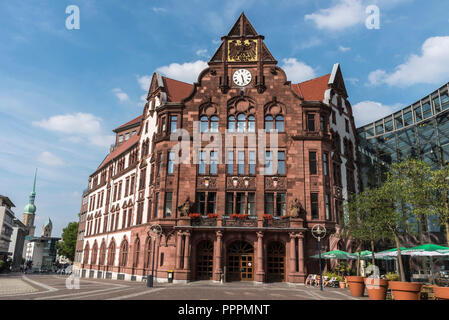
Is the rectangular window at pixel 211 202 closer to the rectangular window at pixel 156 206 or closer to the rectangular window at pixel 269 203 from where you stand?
the rectangular window at pixel 269 203

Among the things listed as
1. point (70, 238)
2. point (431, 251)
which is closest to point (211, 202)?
point (431, 251)

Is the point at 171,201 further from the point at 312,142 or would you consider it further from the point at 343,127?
the point at 343,127

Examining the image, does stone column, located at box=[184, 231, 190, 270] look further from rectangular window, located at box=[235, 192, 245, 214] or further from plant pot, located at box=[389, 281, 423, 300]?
plant pot, located at box=[389, 281, 423, 300]

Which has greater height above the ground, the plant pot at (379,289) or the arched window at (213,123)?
the arched window at (213,123)

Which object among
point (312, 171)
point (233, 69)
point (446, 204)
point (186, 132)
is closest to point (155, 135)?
point (186, 132)

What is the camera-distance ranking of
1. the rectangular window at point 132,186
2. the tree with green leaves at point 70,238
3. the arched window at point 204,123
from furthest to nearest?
the tree with green leaves at point 70,238 < the rectangular window at point 132,186 < the arched window at point 204,123

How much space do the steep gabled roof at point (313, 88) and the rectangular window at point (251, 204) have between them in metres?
13.2

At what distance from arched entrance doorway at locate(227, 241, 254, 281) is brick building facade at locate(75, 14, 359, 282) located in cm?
9

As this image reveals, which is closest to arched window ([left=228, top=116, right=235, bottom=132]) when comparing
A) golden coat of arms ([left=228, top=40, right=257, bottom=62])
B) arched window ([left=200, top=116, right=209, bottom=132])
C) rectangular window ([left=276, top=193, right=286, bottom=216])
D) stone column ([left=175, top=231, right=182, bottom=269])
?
arched window ([left=200, top=116, right=209, bottom=132])

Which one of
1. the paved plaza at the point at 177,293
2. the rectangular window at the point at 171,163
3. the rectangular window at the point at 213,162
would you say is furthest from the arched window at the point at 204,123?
the paved plaza at the point at 177,293

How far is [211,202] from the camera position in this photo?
35688 mm

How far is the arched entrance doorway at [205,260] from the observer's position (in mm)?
33875

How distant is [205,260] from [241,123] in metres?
14.2

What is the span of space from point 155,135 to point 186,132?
16.1ft
